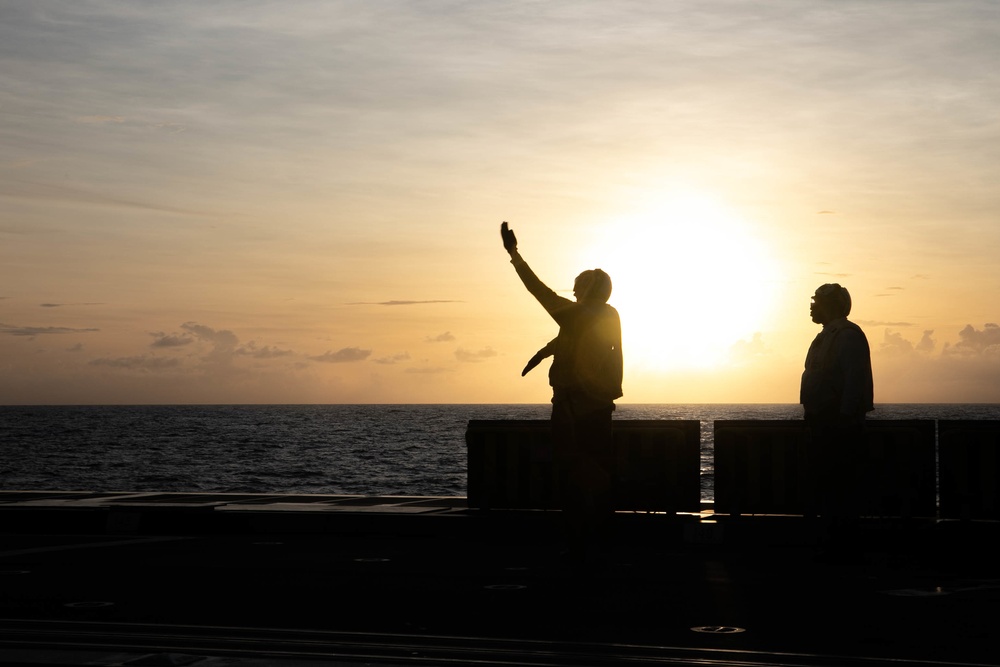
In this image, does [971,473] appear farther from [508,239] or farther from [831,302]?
[508,239]

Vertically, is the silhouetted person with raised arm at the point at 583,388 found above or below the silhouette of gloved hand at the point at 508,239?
below

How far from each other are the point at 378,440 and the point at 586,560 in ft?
317

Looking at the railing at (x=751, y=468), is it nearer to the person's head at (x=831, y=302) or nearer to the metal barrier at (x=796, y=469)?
the metal barrier at (x=796, y=469)

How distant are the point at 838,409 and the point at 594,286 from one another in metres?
2.55

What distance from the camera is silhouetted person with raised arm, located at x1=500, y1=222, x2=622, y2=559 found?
9492 mm

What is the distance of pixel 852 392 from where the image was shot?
35.0 feet

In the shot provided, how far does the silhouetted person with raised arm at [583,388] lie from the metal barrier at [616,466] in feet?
9.11

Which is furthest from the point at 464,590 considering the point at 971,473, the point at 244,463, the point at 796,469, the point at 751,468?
the point at 244,463

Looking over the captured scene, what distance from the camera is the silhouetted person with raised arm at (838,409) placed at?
10.7 meters

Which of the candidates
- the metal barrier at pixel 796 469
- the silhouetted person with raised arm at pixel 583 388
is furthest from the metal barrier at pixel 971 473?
the silhouetted person with raised arm at pixel 583 388

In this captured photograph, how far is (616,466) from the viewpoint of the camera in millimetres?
13000

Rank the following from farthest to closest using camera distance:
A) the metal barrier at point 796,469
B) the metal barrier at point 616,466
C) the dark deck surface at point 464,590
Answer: the metal barrier at point 616,466
the metal barrier at point 796,469
the dark deck surface at point 464,590

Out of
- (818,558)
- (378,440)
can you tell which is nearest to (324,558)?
(818,558)

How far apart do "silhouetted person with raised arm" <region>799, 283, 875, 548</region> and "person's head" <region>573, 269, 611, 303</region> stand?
2149 mm
